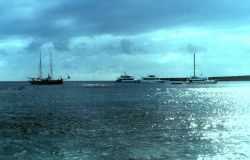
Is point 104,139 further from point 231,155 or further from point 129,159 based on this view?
point 231,155

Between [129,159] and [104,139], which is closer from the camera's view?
[129,159]

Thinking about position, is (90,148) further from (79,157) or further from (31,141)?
(31,141)

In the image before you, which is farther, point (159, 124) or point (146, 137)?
point (159, 124)

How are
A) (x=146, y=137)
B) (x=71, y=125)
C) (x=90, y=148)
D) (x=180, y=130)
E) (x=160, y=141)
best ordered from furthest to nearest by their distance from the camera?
(x=71, y=125), (x=180, y=130), (x=146, y=137), (x=160, y=141), (x=90, y=148)

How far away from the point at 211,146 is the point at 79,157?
9239mm

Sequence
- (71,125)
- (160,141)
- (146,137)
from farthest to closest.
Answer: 1. (71,125)
2. (146,137)
3. (160,141)

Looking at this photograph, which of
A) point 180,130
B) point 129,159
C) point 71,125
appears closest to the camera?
point 129,159

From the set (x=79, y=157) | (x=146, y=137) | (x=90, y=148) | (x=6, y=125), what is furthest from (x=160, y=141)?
(x=6, y=125)

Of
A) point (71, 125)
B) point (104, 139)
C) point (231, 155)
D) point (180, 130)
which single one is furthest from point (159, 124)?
point (231, 155)

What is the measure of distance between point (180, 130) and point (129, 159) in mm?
14383

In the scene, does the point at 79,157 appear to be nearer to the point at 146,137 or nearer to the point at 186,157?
the point at 186,157

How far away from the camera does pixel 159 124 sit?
4641cm

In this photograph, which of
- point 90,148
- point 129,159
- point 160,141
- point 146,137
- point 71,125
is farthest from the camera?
point 71,125

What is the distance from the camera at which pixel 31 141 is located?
113 feet
